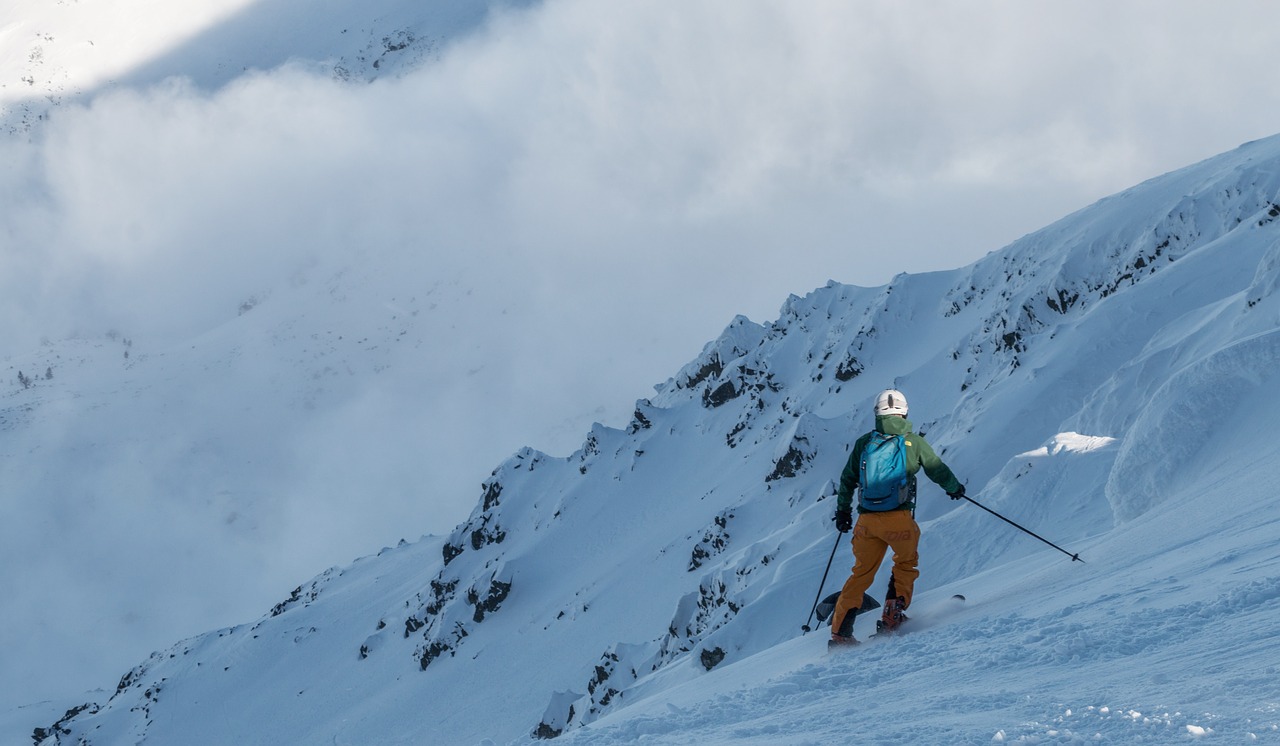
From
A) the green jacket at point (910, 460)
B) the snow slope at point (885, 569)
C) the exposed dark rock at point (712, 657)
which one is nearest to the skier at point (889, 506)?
the green jacket at point (910, 460)

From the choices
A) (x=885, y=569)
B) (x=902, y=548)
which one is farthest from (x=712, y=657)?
(x=902, y=548)

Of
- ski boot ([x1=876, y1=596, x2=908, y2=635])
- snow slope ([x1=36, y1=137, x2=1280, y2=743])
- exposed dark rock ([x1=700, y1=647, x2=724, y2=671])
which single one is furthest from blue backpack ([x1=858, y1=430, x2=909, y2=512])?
exposed dark rock ([x1=700, y1=647, x2=724, y2=671])

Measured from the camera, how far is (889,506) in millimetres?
8539

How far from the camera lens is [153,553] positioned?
5276 inches

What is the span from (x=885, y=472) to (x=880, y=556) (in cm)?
73

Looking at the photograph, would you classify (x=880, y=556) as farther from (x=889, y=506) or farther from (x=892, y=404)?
(x=892, y=404)

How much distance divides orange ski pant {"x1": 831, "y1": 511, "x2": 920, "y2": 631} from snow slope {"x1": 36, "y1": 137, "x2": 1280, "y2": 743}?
394 mm

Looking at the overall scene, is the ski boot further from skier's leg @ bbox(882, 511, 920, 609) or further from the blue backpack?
the blue backpack

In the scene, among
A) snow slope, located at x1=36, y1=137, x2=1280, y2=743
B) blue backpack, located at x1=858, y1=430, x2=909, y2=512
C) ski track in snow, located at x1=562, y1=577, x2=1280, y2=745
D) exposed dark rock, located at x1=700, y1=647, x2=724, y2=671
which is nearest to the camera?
ski track in snow, located at x1=562, y1=577, x2=1280, y2=745

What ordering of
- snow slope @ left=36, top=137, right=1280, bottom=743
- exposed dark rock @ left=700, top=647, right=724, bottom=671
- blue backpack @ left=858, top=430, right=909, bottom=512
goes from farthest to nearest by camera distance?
exposed dark rock @ left=700, top=647, right=724, bottom=671
blue backpack @ left=858, top=430, right=909, bottom=512
snow slope @ left=36, top=137, right=1280, bottom=743

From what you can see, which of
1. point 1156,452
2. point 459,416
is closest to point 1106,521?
point 1156,452

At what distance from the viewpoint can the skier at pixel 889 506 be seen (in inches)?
334

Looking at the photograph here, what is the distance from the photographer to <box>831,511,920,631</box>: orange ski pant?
27.9 feet

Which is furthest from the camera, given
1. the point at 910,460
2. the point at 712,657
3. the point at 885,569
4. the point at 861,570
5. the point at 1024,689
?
the point at 712,657
